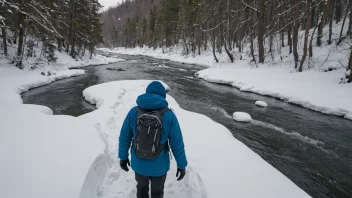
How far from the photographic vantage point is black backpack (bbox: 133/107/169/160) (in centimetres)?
244

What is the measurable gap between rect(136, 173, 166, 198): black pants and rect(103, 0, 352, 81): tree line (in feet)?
43.2

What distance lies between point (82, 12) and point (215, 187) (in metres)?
30.5

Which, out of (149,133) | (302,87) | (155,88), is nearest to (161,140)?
(149,133)

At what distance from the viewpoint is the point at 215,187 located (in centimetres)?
367

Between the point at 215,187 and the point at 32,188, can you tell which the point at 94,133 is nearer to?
the point at 32,188

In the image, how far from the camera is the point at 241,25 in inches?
872

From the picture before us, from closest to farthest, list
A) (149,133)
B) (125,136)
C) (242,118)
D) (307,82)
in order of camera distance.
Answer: (149,133)
(125,136)
(242,118)
(307,82)

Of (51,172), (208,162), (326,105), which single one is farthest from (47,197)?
(326,105)

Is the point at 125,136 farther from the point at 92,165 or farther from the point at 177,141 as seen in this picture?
the point at 92,165

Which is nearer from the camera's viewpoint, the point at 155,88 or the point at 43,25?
the point at 155,88

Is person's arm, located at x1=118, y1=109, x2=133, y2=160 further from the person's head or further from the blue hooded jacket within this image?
the person's head

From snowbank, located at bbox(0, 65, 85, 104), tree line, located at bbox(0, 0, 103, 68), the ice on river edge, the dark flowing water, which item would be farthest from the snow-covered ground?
tree line, located at bbox(0, 0, 103, 68)

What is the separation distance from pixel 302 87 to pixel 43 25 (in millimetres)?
16709

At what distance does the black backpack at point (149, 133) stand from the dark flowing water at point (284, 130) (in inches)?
160
